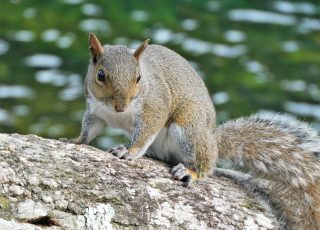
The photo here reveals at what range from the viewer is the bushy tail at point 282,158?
444cm

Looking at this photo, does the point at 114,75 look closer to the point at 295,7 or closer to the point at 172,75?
the point at 172,75

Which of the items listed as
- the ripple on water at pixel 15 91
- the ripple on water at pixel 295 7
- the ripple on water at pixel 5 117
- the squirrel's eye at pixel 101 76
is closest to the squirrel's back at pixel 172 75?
the squirrel's eye at pixel 101 76

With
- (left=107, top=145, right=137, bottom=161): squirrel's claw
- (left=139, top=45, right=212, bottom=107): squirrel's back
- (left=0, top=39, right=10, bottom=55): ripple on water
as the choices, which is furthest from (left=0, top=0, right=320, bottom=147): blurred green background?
(left=107, top=145, right=137, bottom=161): squirrel's claw

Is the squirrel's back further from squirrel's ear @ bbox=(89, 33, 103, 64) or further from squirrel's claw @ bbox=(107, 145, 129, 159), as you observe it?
squirrel's claw @ bbox=(107, 145, 129, 159)

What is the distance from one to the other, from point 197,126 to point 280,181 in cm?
50

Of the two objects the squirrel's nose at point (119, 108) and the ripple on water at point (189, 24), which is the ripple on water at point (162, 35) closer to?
the ripple on water at point (189, 24)

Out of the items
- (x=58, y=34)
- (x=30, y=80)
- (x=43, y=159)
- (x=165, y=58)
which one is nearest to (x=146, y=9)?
(x=58, y=34)

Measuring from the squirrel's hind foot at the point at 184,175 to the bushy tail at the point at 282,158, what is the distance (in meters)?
0.30

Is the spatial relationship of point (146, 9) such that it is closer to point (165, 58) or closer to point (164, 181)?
point (165, 58)

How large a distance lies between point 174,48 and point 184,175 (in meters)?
4.62

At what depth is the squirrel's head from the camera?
176 inches

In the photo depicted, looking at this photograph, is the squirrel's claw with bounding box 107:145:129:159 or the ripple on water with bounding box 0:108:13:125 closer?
the squirrel's claw with bounding box 107:145:129:159

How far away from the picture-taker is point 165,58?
5.00 m

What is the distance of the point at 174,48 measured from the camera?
8.79 m
